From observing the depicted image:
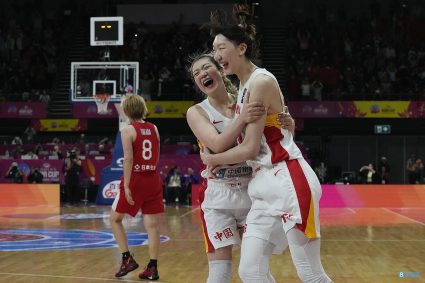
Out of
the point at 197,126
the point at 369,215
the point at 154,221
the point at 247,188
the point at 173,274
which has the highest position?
the point at 197,126

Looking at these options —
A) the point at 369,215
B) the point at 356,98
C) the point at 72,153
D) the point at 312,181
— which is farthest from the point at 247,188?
the point at 356,98

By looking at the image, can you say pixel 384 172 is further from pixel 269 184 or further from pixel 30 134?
pixel 269 184

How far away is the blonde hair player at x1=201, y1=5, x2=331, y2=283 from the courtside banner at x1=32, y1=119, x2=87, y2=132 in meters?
22.5

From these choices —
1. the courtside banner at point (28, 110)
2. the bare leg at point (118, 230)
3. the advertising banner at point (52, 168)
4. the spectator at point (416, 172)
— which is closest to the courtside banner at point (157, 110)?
the courtside banner at point (28, 110)

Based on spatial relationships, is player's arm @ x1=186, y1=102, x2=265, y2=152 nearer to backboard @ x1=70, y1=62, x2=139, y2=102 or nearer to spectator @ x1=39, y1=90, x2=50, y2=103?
backboard @ x1=70, y1=62, x2=139, y2=102

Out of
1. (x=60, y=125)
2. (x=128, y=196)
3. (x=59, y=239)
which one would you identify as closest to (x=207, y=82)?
(x=128, y=196)

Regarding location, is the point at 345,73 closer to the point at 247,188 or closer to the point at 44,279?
the point at 44,279

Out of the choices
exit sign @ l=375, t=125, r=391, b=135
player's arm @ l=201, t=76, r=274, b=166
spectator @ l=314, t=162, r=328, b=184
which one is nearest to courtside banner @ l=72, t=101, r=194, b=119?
spectator @ l=314, t=162, r=328, b=184

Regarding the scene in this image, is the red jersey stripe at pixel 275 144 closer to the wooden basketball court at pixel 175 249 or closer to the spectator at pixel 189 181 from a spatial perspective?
the wooden basketball court at pixel 175 249

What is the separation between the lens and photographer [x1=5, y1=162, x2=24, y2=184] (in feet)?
72.8

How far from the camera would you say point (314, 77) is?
1082 inches

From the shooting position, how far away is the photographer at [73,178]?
21.6m

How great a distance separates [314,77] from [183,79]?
520 centimetres

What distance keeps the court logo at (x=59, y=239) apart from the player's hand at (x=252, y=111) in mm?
6367
